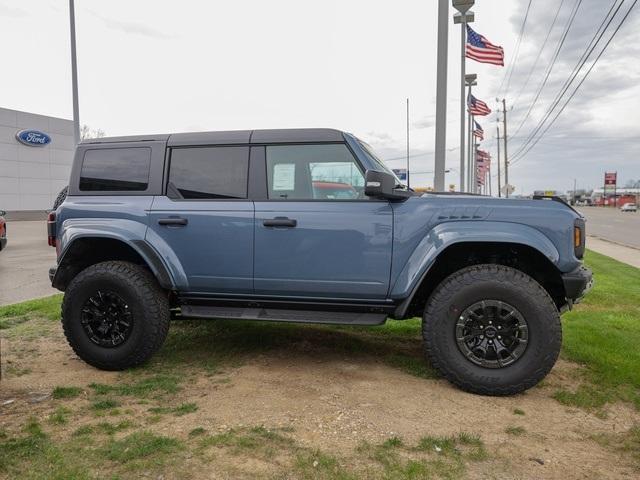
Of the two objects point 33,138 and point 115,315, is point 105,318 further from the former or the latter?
point 33,138

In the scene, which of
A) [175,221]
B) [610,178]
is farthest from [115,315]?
[610,178]

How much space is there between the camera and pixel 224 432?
3.07 metres

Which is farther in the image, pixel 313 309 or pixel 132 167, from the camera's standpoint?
pixel 132 167

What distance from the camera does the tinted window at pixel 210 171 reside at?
13.9 feet

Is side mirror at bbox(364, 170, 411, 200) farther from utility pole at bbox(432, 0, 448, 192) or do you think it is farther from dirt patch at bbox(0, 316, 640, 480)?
utility pole at bbox(432, 0, 448, 192)

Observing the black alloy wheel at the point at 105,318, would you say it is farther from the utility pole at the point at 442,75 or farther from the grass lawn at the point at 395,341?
the utility pole at the point at 442,75

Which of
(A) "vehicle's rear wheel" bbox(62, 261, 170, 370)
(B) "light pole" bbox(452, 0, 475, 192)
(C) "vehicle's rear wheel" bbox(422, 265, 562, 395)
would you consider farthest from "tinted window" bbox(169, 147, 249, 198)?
(B) "light pole" bbox(452, 0, 475, 192)

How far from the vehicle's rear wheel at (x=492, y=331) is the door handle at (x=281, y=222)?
1.26 m

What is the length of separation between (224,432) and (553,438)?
6.69 ft

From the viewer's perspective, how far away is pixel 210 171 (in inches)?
169

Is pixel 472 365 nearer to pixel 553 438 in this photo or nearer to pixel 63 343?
pixel 553 438

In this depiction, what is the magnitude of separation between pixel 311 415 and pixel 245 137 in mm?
2361

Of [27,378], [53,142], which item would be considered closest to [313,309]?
[27,378]

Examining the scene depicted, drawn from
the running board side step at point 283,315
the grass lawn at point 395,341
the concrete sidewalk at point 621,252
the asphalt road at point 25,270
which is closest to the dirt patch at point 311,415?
the grass lawn at point 395,341
